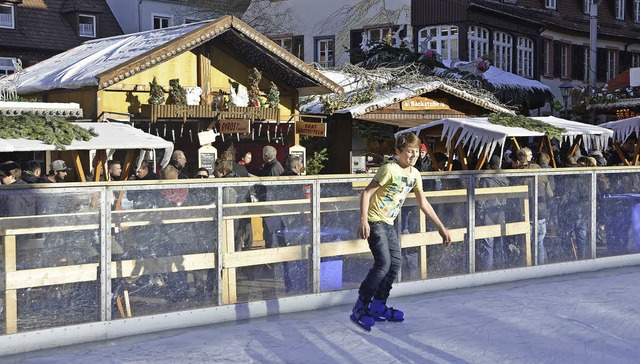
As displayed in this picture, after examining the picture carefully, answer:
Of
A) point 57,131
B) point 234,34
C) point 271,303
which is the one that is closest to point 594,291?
point 271,303

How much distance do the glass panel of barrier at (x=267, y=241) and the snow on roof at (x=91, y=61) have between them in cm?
788

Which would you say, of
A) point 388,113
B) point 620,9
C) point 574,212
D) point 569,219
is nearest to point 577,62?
point 620,9

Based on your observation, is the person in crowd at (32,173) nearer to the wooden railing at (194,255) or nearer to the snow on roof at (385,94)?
the wooden railing at (194,255)

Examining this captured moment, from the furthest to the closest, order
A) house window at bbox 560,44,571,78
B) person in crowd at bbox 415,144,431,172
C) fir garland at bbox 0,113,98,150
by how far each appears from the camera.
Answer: house window at bbox 560,44,571,78, person in crowd at bbox 415,144,431,172, fir garland at bbox 0,113,98,150

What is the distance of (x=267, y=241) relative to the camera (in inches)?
382

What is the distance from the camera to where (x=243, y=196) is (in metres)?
9.42

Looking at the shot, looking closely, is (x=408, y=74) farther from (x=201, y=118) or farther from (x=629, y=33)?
(x=629, y=33)

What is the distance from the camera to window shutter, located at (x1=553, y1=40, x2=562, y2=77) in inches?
1559

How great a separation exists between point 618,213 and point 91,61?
10268 mm

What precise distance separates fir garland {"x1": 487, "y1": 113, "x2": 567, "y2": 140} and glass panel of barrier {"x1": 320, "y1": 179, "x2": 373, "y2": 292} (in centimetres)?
593

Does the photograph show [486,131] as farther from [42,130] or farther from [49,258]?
[49,258]

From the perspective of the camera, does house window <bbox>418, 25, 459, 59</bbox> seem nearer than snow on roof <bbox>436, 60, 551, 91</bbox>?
No

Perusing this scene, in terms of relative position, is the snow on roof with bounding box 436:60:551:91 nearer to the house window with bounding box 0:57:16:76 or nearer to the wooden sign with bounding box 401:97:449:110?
the wooden sign with bounding box 401:97:449:110

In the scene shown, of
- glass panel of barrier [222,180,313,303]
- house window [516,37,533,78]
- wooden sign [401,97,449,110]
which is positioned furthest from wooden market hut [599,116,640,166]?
house window [516,37,533,78]
